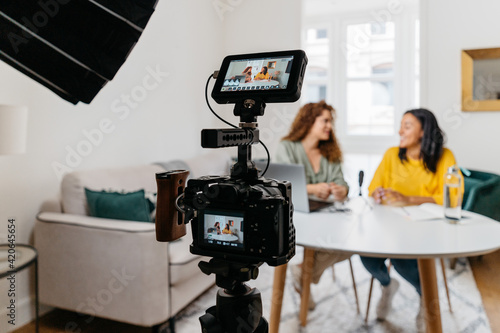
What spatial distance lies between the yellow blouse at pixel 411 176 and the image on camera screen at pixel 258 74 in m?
1.55

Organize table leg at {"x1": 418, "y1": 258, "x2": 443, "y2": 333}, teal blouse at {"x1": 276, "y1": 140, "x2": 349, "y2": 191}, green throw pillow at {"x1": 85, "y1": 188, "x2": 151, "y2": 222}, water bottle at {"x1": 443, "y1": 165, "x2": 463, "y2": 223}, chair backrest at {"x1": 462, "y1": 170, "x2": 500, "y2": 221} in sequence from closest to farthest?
1. table leg at {"x1": 418, "y1": 258, "x2": 443, "y2": 333}
2. water bottle at {"x1": 443, "y1": 165, "x2": 463, "y2": 223}
3. green throw pillow at {"x1": 85, "y1": 188, "x2": 151, "y2": 222}
4. teal blouse at {"x1": 276, "y1": 140, "x2": 349, "y2": 191}
5. chair backrest at {"x1": 462, "y1": 170, "x2": 500, "y2": 221}

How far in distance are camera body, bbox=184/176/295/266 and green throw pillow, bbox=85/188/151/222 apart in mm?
1220

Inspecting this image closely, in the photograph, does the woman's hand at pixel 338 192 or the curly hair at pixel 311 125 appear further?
the curly hair at pixel 311 125

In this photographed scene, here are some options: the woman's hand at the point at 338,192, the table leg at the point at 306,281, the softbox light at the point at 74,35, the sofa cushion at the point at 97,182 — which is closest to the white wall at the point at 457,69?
the woman's hand at the point at 338,192

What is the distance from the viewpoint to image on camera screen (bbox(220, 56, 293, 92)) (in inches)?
29.0

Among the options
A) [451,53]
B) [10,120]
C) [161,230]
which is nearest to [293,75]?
[161,230]

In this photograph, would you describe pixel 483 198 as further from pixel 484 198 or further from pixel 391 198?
pixel 391 198

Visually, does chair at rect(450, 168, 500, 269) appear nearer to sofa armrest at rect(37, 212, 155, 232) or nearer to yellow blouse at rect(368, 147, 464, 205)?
Answer: yellow blouse at rect(368, 147, 464, 205)

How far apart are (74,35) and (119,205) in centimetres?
114

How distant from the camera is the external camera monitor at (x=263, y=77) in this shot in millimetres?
721

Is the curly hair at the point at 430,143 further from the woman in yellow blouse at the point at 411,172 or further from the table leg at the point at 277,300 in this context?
the table leg at the point at 277,300

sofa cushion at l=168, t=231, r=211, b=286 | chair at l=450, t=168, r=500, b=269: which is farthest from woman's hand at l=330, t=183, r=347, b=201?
chair at l=450, t=168, r=500, b=269

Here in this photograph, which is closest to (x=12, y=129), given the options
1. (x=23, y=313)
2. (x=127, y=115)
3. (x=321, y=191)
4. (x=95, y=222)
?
(x=95, y=222)

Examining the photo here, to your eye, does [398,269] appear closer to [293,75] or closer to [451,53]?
[293,75]
